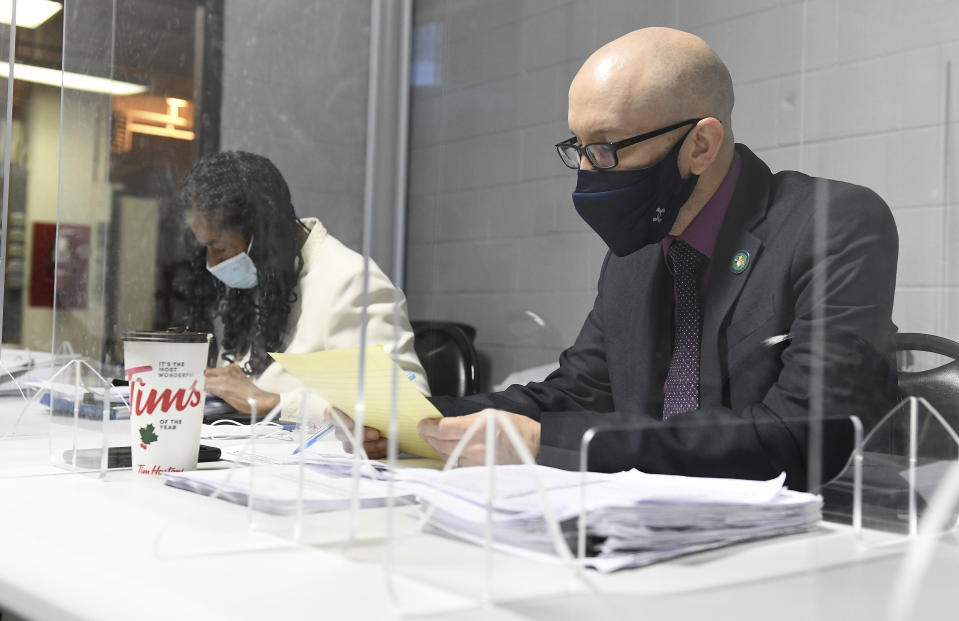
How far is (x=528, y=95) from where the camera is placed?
901mm

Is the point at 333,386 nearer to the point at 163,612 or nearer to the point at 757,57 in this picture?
the point at 163,612

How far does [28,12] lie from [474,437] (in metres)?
1.63

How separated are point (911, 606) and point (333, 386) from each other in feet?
1.85

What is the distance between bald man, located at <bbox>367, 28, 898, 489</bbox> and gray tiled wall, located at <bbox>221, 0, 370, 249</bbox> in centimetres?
24

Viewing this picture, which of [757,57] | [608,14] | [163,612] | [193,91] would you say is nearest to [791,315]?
[757,57]

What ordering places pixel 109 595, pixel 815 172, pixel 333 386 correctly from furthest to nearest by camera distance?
1. pixel 333 386
2. pixel 815 172
3. pixel 109 595

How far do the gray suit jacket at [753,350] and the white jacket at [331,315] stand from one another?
114mm

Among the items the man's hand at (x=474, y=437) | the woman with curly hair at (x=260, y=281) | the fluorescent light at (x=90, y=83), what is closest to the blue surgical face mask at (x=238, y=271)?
the woman with curly hair at (x=260, y=281)

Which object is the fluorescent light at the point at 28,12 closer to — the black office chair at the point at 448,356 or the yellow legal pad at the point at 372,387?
the yellow legal pad at the point at 372,387

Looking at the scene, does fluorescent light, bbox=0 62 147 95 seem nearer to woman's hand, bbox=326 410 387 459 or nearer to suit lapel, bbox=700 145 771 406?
woman's hand, bbox=326 410 387 459

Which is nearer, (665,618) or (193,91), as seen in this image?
(665,618)

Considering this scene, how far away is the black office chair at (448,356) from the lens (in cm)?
83

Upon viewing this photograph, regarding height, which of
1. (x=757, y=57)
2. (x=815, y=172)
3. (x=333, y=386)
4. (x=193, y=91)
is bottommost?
(x=333, y=386)

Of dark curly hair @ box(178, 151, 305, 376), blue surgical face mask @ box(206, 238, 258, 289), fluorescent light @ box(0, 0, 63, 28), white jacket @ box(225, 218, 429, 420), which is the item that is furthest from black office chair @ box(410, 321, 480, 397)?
fluorescent light @ box(0, 0, 63, 28)
